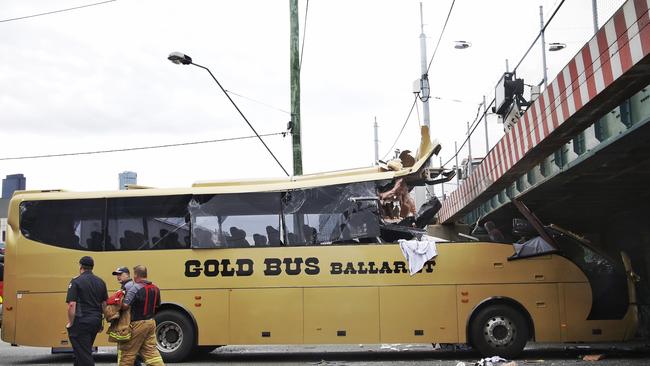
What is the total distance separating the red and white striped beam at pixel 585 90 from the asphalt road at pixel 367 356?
132 inches

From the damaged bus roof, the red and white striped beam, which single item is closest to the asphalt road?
the damaged bus roof

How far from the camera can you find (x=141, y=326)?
9.97m

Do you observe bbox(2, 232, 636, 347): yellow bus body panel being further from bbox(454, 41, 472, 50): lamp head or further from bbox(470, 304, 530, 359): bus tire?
bbox(454, 41, 472, 50): lamp head

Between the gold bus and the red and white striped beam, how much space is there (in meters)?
1.59

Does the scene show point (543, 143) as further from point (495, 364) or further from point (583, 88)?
point (495, 364)

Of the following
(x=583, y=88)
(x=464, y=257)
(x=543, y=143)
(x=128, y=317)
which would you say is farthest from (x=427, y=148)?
(x=128, y=317)

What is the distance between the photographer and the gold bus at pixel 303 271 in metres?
12.4

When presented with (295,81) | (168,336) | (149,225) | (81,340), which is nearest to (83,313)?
(81,340)

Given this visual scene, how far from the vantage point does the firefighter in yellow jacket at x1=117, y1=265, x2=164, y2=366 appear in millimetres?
9922

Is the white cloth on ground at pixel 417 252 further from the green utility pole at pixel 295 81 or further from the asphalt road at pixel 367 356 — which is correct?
the green utility pole at pixel 295 81

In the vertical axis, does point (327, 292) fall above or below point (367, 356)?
above

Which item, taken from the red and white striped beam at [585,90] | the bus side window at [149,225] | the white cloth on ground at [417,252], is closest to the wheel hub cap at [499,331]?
the white cloth on ground at [417,252]

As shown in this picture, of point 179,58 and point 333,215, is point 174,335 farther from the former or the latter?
point 179,58

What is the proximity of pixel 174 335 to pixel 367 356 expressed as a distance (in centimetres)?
360
